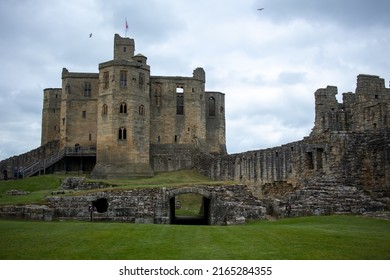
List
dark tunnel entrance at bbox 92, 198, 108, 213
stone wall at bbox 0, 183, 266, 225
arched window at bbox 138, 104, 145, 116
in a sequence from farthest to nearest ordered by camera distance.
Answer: arched window at bbox 138, 104, 145, 116
dark tunnel entrance at bbox 92, 198, 108, 213
stone wall at bbox 0, 183, 266, 225

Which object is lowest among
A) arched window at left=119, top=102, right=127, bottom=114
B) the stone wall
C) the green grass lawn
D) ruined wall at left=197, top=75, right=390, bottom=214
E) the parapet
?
the green grass lawn

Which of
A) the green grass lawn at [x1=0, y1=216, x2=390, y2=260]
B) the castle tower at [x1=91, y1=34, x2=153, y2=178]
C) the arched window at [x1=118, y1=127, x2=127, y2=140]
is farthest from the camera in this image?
the arched window at [x1=118, y1=127, x2=127, y2=140]

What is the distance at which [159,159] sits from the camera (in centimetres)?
5800

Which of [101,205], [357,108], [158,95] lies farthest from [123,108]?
[357,108]

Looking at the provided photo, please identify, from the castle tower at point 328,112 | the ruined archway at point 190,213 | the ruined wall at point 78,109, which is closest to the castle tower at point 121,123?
the ruined wall at point 78,109

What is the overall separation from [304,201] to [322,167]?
5226 mm

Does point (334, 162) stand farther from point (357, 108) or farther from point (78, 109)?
point (78, 109)

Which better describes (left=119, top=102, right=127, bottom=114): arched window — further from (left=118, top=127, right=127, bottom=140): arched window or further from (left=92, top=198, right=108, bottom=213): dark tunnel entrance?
(left=92, top=198, right=108, bottom=213): dark tunnel entrance

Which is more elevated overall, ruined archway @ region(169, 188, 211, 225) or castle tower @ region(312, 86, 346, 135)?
castle tower @ region(312, 86, 346, 135)

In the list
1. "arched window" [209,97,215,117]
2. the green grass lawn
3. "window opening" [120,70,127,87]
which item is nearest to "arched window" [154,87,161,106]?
"window opening" [120,70,127,87]

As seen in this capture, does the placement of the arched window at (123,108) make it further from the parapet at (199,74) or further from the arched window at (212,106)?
the arched window at (212,106)

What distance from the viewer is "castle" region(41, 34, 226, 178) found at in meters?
53.3

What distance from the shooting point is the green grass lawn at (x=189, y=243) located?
47.5 ft
